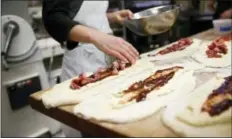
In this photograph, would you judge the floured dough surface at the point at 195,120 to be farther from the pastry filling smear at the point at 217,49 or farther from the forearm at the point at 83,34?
the pastry filling smear at the point at 217,49

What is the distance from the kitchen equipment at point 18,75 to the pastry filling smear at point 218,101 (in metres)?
1.12

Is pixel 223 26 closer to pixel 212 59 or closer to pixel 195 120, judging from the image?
pixel 212 59

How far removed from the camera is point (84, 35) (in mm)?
940

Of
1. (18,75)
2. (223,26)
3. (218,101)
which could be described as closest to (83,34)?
(218,101)

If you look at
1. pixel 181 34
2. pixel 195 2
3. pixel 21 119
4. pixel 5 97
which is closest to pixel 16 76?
pixel 5 97

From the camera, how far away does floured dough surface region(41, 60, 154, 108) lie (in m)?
0.79

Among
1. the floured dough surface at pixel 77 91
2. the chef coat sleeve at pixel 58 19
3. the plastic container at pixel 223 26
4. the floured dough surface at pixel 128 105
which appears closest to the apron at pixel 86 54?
the chef coat sleeve at pixel 58 19

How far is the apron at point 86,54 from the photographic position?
1.19m

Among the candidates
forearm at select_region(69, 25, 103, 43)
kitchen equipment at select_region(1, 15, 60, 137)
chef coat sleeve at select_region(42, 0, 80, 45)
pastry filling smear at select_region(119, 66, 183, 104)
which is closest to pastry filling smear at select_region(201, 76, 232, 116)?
pastry filling smear at select_region(119, 66, 183, 104)

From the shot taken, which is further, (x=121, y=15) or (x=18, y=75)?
(x=18, y=75)

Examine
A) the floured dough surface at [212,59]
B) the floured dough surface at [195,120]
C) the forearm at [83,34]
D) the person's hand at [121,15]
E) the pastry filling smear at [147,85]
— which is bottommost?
the floured dough surface at [212,59]

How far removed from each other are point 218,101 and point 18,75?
123 cm

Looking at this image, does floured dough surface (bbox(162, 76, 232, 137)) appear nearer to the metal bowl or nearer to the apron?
the metal bowl

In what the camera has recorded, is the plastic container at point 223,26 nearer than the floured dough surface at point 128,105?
No
